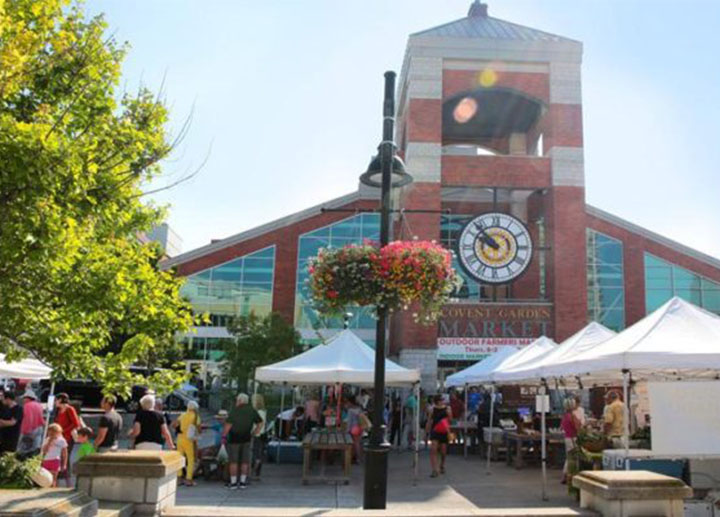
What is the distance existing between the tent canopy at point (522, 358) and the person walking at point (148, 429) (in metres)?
8.97

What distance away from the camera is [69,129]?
7105 millimetres

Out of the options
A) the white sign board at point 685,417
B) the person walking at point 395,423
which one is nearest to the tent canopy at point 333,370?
the white sign board at point 685,417

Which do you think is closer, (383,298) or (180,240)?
(383,298)

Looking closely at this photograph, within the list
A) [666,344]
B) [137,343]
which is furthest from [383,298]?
[666,344]

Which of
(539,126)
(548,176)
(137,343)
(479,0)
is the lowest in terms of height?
(137,343)

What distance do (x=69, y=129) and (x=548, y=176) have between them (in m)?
25.3

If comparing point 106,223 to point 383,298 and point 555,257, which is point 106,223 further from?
point 555,257

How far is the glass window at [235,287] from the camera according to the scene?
36.8 m

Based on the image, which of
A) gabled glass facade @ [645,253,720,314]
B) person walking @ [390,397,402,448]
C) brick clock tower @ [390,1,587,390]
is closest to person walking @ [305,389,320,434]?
person walking @ [390,397,402,448]

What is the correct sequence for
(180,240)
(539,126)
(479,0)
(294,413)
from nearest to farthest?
1. (294,413)
2. (539,126)
3. (479,0)
4. (180,240)

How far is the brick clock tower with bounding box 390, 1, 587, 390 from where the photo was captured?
1088 inches

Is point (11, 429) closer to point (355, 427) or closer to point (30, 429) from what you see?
point (30, 429)

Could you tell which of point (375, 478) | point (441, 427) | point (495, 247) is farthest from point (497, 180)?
point (375, 478)

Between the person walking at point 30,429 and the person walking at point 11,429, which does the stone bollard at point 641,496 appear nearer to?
the person walking at point 30,429
